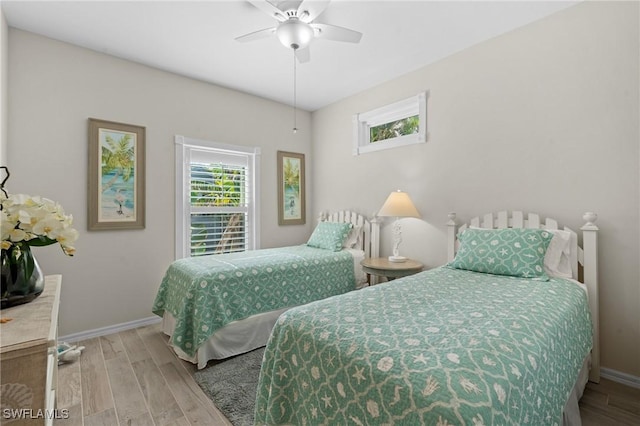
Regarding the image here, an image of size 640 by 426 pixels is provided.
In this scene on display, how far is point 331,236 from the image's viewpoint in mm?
3590

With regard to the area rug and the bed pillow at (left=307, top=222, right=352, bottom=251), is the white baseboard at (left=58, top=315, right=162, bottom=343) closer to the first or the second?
the area rug

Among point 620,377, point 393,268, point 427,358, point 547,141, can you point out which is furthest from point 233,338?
point 547,141

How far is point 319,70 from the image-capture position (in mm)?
Answer: 3260

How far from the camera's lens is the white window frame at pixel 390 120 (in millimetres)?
3160

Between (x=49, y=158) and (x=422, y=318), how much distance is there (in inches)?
127

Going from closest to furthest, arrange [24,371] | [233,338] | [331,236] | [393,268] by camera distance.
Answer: [24,371], [233,338], [393,268], [331,236]

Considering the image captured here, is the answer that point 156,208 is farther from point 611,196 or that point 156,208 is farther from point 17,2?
point 611,196

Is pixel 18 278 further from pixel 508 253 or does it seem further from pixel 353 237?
pixel 353 237

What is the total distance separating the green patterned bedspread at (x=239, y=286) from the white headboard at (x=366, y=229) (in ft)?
1.39

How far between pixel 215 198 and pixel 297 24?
86.8 inches

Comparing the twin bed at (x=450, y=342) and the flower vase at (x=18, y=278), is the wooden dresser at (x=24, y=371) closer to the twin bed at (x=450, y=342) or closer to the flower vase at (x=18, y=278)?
the flower vase at (x=18, y=278)

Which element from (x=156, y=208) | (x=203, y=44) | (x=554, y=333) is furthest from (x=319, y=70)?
(x=554, y=333)

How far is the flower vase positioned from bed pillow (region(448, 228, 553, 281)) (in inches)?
96.7

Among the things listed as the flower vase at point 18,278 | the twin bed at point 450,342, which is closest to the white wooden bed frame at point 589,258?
the twin bed at point 450,342
